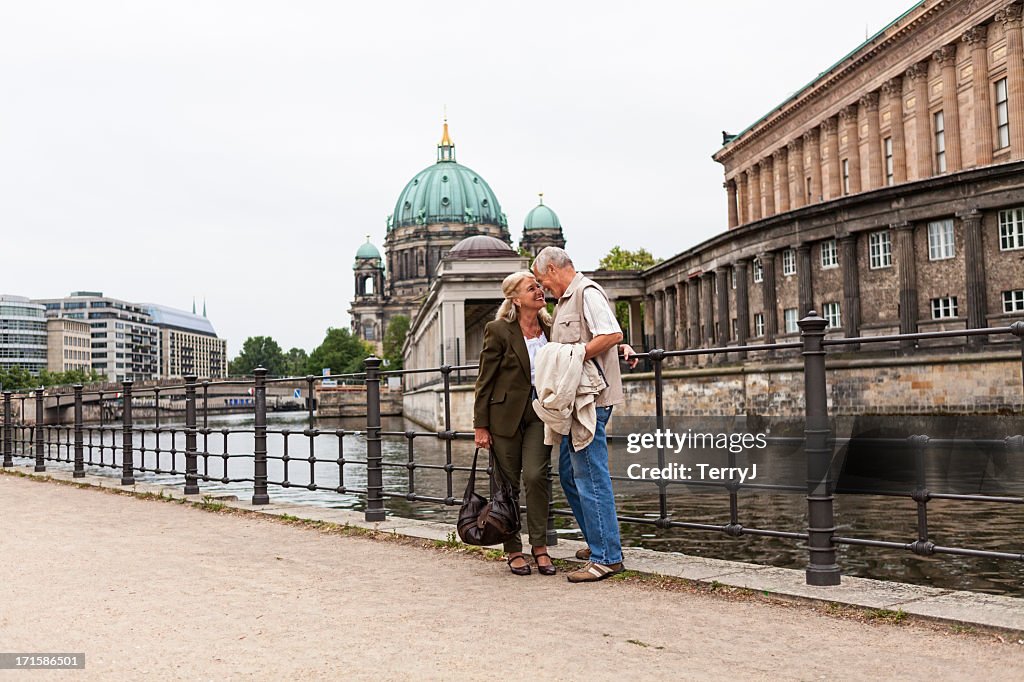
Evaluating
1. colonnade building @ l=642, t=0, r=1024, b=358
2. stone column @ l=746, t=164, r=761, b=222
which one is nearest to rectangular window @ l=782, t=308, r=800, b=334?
colonnade building @ l=642, t=0, r=1024, b=358

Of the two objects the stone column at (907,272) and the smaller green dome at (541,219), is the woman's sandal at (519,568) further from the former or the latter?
the smaller green dome at (541,219)

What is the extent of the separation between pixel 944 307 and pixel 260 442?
33.7 metres

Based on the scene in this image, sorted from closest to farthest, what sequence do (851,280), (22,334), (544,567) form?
(544,567) → (851,280) → (22,334)

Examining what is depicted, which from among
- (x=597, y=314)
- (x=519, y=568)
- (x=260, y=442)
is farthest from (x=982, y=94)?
(x=519, y=568)

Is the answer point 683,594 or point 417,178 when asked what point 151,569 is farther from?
point 417,178

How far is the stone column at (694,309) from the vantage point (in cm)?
5900

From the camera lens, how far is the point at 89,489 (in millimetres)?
16000

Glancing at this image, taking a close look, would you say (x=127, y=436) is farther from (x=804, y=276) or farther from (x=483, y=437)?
(x=804, y=276)

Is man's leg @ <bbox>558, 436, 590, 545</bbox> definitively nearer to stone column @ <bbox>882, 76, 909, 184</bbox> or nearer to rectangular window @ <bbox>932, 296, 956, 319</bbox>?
rectangular window @ <bbox>932, 296, 956, 319</bbox>

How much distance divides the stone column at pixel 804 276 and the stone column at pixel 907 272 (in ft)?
17.2

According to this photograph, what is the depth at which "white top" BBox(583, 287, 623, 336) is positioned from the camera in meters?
6.93

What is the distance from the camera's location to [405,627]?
18.6ft

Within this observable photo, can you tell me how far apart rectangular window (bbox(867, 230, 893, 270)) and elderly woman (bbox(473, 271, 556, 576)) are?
3642cm

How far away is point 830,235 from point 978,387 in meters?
12.9
